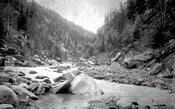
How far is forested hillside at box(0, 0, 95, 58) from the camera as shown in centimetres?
4607

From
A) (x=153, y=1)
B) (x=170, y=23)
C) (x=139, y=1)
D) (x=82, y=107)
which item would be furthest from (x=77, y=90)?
(x=139, y=1)

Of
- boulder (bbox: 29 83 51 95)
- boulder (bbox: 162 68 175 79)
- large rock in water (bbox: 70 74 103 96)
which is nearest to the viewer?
boulder (bbox: 29 83 51 95)

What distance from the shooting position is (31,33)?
69125 mm

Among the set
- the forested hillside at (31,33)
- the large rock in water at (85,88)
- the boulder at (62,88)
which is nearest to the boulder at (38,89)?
the boulder at (62,88)

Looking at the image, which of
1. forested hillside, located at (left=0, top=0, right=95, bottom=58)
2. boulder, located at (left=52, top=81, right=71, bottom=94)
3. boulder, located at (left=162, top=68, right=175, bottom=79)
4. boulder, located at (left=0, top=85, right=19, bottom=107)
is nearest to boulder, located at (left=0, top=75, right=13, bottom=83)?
boulder, located at (left=52, top=81, right=71, bottom=94)

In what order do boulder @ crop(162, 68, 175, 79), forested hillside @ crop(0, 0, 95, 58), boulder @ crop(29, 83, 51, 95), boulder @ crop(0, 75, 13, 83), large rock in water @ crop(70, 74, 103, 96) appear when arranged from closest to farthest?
boulder @ crop(29, 83, 51, 95) < boulder @ crop(0, 75, 13, 83) < large rock in water @ crop(70, 74, 103, 96) < boulder @ crop(162, 68, 175, 79) < forested hillside @ crop(0, 0, 95, 58)

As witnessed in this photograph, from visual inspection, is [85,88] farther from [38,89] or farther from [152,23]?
[152,23]

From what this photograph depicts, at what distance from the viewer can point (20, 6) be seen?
2448 inches

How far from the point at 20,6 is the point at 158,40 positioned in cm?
6193

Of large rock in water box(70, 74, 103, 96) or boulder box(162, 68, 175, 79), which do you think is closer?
large rock in water box(70, 74, 103, 96)

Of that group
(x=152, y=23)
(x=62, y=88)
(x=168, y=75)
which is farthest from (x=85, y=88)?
(x=152, y=23)

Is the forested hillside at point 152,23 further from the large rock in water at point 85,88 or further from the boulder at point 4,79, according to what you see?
the boulder at point 4,79

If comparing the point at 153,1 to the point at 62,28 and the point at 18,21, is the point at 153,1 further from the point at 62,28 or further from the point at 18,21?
the point at 62,28

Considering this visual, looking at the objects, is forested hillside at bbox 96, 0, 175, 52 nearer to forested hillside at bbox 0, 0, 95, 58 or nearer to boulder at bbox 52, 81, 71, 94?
boulder at bbox 52, 81, 71, 94
